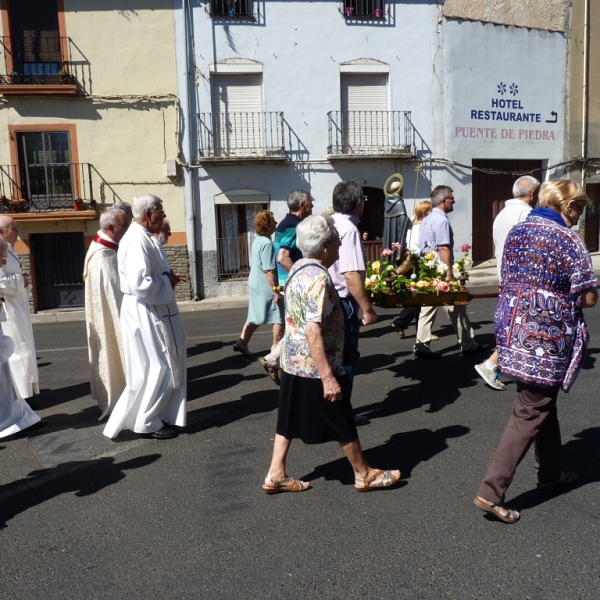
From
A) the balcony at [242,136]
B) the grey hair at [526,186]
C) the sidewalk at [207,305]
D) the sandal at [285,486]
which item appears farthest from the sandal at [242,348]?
the balcony at [242,136]

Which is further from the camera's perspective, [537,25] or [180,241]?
[537,25]

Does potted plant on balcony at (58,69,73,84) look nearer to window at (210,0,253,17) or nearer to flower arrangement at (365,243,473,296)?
window at (210,0,253,17)

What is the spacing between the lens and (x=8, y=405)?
17.7 feet

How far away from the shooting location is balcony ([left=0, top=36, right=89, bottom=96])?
16.2m

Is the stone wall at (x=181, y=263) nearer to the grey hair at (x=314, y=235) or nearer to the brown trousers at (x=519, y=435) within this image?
the grey hair at (x=314, y=235)

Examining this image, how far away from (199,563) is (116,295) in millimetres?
3108

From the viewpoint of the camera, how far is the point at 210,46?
17016mm

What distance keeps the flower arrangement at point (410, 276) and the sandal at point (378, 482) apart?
2.03m

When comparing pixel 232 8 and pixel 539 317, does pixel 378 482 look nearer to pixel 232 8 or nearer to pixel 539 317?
pixel 539 317

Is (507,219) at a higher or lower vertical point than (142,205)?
lower

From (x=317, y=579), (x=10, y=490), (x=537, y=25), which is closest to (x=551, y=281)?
(x=317, y=579)

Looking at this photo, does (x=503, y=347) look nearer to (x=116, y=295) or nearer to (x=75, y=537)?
(x=75, y=537)

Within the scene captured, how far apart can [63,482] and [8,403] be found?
3.83 feet

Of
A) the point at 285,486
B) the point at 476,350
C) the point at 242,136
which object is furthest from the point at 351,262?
the point at 242,136
